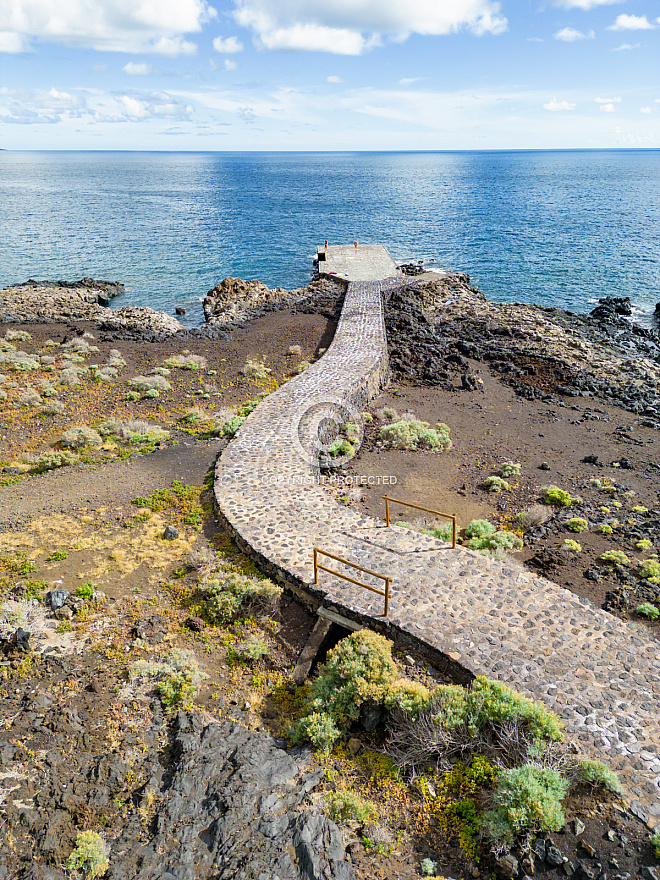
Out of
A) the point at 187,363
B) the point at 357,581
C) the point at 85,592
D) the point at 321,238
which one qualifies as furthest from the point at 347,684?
the point at 321,238

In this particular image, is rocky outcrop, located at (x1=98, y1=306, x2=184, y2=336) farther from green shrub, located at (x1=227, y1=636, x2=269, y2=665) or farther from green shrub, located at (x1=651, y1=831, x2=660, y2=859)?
green shrub, located at (x1=651, y1=831, x2=660, y2=859)

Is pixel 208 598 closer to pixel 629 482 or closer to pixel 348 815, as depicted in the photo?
pixel 348 815

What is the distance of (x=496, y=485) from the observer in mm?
16641

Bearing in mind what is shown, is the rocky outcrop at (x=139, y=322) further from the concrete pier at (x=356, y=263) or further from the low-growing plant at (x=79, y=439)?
the low-growing plant at (x=79, y=439)

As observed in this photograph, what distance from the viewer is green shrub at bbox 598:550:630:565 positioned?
13.2 meters

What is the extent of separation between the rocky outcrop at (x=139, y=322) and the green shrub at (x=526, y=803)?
27.9 meters

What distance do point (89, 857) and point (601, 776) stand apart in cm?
660

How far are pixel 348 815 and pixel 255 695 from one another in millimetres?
2663

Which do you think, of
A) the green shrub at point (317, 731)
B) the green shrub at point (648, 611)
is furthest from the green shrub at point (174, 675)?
the green shrub at point (648, 611)

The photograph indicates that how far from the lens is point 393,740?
8.43 meters

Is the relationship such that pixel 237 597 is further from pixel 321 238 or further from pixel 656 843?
pixel 321 238

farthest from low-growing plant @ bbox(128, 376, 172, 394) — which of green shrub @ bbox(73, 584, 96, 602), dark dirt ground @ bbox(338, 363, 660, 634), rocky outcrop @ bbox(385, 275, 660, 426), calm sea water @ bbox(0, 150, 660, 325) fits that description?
calm sea water @ bbox(0, 150, 660, 325)

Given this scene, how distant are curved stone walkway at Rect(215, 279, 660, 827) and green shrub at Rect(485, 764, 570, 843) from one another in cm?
98

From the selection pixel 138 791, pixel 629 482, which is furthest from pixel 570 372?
pixel 138 791
